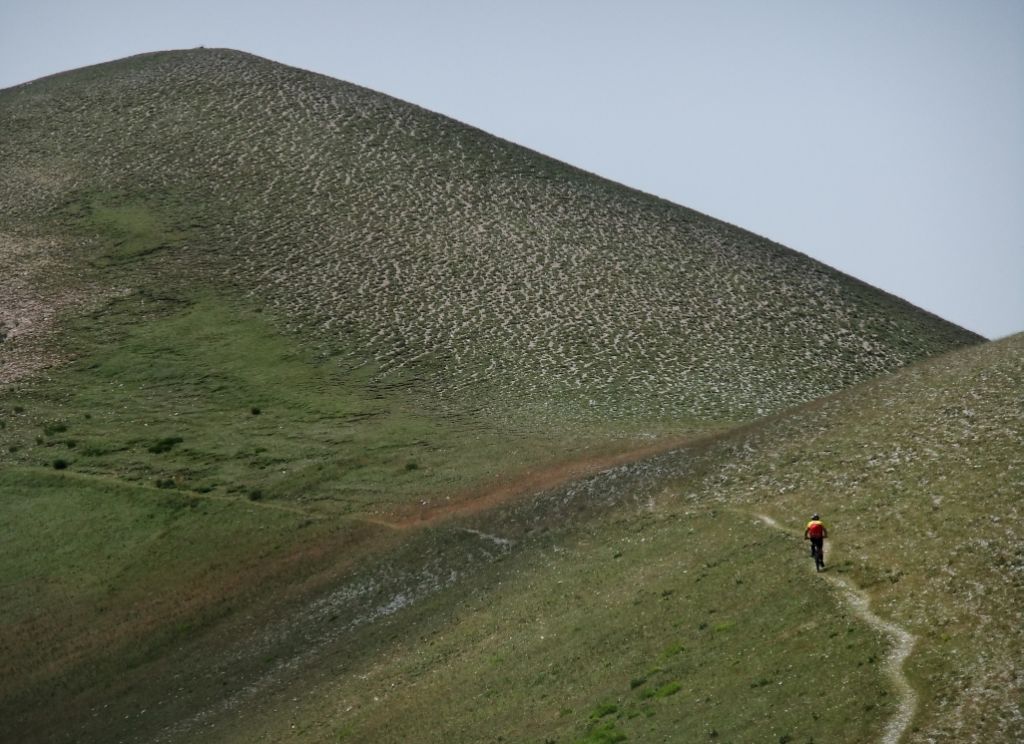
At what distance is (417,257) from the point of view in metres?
97.1

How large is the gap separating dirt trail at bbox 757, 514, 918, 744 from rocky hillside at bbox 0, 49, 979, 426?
35.0m

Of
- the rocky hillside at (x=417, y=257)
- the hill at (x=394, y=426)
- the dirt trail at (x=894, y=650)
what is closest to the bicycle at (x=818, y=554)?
the dirt trail at (x=894, y=650)

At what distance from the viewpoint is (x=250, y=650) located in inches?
1937

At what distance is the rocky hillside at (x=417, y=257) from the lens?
81125mm

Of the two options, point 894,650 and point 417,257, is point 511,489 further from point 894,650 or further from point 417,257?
point 417,257

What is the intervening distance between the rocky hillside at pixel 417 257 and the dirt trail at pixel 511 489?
9.78 metres

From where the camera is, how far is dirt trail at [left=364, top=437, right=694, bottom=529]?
5675cm

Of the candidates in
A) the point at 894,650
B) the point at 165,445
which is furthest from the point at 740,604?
A: the point at 165,445

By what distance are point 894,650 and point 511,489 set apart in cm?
2908

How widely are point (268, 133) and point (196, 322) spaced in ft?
106

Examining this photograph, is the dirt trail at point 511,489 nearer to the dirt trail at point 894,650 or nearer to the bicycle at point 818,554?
the bicycle at point 818,554

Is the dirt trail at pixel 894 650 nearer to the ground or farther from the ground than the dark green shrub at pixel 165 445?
farther from the ground

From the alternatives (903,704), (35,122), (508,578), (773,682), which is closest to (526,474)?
(508,578)

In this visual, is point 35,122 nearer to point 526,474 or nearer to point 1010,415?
point 526,474
